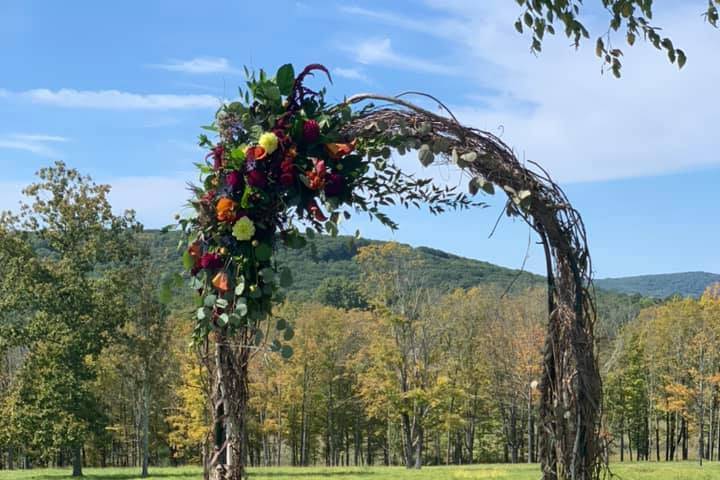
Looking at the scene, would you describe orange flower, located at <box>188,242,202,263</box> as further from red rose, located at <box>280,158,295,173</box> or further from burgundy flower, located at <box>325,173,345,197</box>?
burgundy flower, located at <box>325,173,345,197</box>

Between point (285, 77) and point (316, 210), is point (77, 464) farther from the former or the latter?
point (285, 77)

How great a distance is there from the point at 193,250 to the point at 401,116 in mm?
1208

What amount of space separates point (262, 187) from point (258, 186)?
0.03m

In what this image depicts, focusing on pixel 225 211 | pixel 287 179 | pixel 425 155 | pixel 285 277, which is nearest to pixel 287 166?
pixel 287 179

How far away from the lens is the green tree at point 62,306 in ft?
85.0

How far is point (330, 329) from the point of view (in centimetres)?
4147

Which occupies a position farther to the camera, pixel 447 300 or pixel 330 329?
pixel 447 300

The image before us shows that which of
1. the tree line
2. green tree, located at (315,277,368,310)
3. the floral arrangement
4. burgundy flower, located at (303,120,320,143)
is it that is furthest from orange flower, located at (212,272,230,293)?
green tree, located at (315,277,368,310)

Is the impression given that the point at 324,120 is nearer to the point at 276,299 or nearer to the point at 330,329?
the point at 276,299

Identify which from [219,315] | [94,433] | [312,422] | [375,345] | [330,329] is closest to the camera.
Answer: [219,315]

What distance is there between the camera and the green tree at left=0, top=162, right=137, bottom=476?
25.9 m

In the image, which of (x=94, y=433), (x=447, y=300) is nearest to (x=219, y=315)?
(x=94, y=433)

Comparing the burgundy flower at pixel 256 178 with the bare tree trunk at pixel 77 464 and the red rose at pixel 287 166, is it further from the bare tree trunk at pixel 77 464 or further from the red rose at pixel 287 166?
the bare tree trunk at pixel 77 464

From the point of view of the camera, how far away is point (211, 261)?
3.58 m
